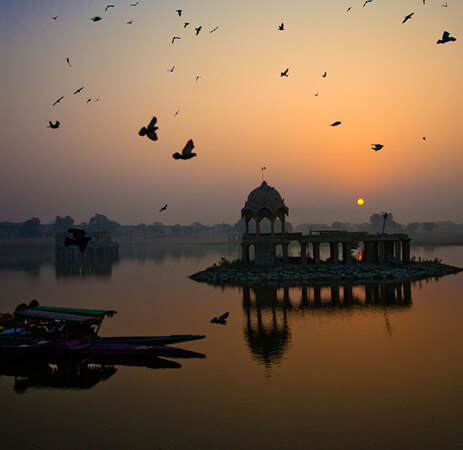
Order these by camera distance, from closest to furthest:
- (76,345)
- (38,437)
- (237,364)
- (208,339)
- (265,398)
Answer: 1. (38,437)
2. (265,398)
3. (237,364)
4. (76,345)
5. (208,339)

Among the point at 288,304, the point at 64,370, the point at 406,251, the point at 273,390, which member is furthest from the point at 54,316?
the point at 406,251

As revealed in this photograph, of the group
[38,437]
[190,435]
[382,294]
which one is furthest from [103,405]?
[382,294]

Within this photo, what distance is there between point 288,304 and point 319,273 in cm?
1606

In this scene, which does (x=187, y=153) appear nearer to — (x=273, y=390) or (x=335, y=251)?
(x=273, y=390)

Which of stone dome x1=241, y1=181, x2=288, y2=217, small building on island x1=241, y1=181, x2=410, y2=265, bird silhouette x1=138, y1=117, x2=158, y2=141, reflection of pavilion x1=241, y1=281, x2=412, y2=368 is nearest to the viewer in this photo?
bird silhouette x1=138, y1=117, x2=158, y2=141

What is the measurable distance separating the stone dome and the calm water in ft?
84.9

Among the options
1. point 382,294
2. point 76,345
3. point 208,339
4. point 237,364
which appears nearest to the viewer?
point 237,364

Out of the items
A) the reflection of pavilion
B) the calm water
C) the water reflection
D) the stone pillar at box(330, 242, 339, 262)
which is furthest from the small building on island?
the water reflection

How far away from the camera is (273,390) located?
2061 centimetres

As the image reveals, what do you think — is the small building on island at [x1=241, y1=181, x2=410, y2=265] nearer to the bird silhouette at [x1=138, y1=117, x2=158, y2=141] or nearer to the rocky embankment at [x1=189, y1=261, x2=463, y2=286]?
the rocky embankment at [x1=189, y1=261, x2=463, y2=286]

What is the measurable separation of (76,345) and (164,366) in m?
5.38

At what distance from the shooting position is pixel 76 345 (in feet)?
87.2

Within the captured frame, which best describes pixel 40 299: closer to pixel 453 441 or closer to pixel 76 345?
pixel 76 345

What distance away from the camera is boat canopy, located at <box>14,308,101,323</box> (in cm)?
2695
